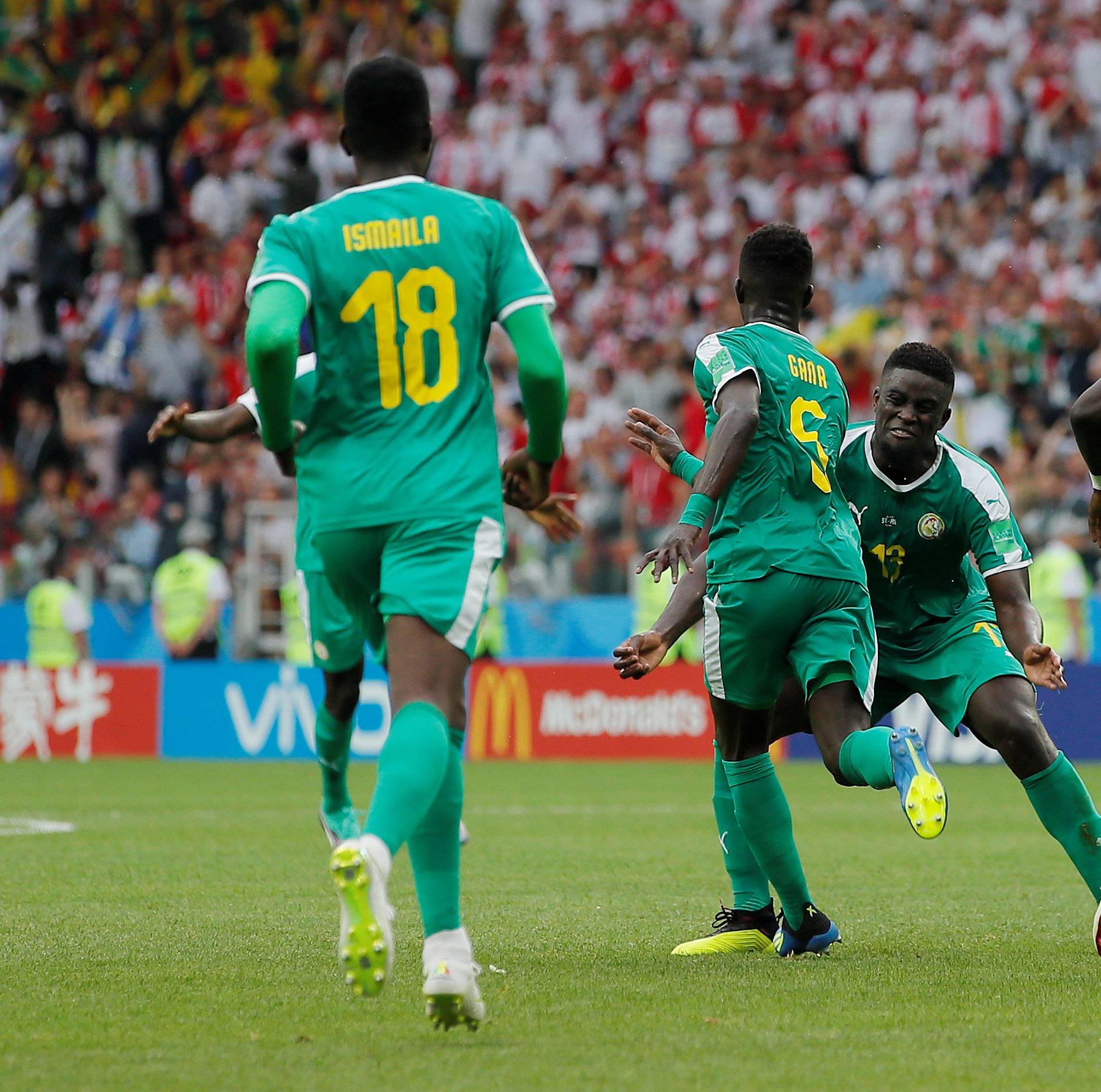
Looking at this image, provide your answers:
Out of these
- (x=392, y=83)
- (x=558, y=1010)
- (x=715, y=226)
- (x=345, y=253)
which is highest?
(x=715, y=226)

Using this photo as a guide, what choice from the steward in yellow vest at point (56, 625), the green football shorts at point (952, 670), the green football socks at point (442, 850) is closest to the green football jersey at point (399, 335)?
the green football socks at point (442, 850)

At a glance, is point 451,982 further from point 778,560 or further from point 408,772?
point 778,560

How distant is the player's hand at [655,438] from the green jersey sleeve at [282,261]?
1.59 meters

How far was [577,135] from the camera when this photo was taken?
72.6 feet

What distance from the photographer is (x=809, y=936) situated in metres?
5.95

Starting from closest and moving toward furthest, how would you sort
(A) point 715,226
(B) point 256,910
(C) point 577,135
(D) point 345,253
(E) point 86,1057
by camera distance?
(E) point 86,1057
(D) point 345,253
(B) point 256,910
(A) point 715,226
(C) point 577,135

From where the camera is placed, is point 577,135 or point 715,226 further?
point 577,135

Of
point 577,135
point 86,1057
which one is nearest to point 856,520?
point 86,1057

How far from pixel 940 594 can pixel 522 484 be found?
6.80 feet

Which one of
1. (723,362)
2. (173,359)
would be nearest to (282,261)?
(723,362)

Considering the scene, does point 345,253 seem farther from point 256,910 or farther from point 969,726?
point 256,910

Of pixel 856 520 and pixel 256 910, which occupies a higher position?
pixel 856 520

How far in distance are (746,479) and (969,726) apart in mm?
1099

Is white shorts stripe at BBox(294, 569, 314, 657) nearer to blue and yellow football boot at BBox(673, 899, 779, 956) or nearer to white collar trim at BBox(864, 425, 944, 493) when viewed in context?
blue and yellow football boot at BBox(673, 899, 779, 956)
